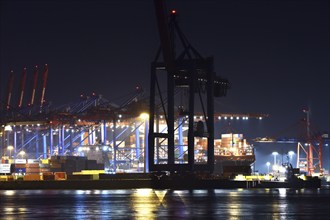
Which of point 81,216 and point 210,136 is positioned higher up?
point 210,136

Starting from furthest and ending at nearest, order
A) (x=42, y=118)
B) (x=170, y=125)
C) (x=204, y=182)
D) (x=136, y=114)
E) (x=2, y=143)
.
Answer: (x=2, y=143)
(x=42, y=118)
(x=136, y=114)
(x=170, y=125)
(x=204, y=182)

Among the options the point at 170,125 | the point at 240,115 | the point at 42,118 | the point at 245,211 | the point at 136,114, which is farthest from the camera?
the point at 240,115

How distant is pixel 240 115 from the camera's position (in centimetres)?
17162

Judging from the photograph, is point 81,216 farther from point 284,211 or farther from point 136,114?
point 136,114

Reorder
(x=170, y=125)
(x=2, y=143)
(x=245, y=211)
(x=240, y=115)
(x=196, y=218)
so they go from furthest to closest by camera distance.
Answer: (x=2, y=143) → (x=240, y=115) → (x=170, y=125) → (x=245, y=211) → (x=196, y=218)

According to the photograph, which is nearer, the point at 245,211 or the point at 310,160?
the point at 245,211

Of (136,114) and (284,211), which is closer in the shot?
(284,211)

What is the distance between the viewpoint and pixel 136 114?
140 metres

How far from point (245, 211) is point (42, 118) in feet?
392

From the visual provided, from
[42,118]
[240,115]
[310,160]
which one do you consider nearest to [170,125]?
[42,118]

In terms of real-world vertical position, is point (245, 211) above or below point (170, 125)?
below

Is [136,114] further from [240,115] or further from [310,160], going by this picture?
[310,160]

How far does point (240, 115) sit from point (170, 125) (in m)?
88.6

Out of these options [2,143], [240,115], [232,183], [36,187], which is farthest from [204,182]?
[2,143]
